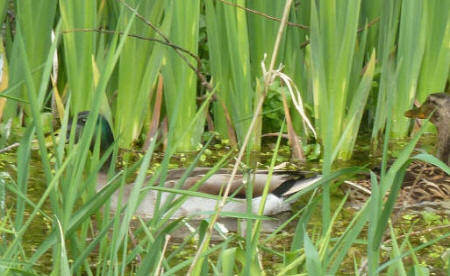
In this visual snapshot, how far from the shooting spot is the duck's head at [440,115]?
6723 mm

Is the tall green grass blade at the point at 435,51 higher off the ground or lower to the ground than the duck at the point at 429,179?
higher

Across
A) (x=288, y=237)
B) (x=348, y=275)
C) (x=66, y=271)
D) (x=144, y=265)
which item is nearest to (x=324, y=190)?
(x=144, y=265)

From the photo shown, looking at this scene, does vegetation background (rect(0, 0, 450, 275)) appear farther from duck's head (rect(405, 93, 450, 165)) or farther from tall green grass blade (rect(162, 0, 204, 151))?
duck's head (rect(405, 93, 450, 165))

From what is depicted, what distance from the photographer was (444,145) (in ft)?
23.3

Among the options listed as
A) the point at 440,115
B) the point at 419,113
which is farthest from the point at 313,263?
the point at 440,115

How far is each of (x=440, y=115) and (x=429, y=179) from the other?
0.56 m

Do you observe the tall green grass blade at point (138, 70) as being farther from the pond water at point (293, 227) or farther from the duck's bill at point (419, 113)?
the duck's bill at point (419, 113)

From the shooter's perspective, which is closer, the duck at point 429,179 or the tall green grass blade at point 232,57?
the duck at point 429,179

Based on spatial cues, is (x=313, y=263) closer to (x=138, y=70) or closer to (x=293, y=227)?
(x=293, y=227)

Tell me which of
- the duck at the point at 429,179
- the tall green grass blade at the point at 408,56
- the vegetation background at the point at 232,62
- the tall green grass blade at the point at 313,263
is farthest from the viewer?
the tall green grass blade at the point at 408,56

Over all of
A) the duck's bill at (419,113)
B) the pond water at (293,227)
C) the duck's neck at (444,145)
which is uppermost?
the duck's bill at (419,113)

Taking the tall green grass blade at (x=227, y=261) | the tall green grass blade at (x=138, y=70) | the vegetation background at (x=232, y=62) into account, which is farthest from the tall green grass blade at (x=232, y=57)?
the tall green grass blade at (x=227, y=261)

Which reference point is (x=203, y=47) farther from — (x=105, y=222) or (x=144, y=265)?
(x=144, y=265)

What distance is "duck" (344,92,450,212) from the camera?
6227mm
